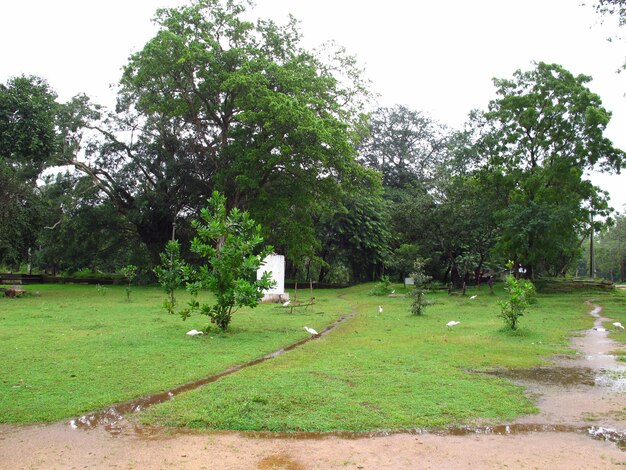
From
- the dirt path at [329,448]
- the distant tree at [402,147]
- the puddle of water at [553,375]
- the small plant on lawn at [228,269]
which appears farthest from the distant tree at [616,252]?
the dirt path at [329,448]

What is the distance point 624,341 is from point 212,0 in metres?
22.9

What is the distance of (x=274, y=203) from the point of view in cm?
2564

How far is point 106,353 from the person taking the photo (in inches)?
324

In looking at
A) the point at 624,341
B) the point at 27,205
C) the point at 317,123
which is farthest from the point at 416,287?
the point at 27,205

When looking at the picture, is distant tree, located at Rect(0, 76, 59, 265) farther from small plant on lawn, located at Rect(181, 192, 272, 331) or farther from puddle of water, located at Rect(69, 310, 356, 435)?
puddle of water, located at Rect(69, 310, 356, 435)

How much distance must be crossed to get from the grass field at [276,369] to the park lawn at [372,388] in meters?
0.02

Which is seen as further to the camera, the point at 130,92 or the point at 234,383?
the point at 130,92

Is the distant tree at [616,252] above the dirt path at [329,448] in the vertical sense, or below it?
above

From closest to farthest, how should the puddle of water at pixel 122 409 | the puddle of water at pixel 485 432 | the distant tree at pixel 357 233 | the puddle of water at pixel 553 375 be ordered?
the puddle of water at pixel 485 432 → the puddle of water at pixel 122 409 → the puddle of water at pixel 553 375 → the distant tree at pixel 357 233

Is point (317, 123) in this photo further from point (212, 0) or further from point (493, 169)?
point (493, 169)

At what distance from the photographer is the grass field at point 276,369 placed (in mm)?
5031

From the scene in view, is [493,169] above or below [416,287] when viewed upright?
above

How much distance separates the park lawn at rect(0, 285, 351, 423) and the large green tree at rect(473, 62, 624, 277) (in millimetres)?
13360

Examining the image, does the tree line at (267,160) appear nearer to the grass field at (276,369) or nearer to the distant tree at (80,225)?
the distant tree at (80,225)
